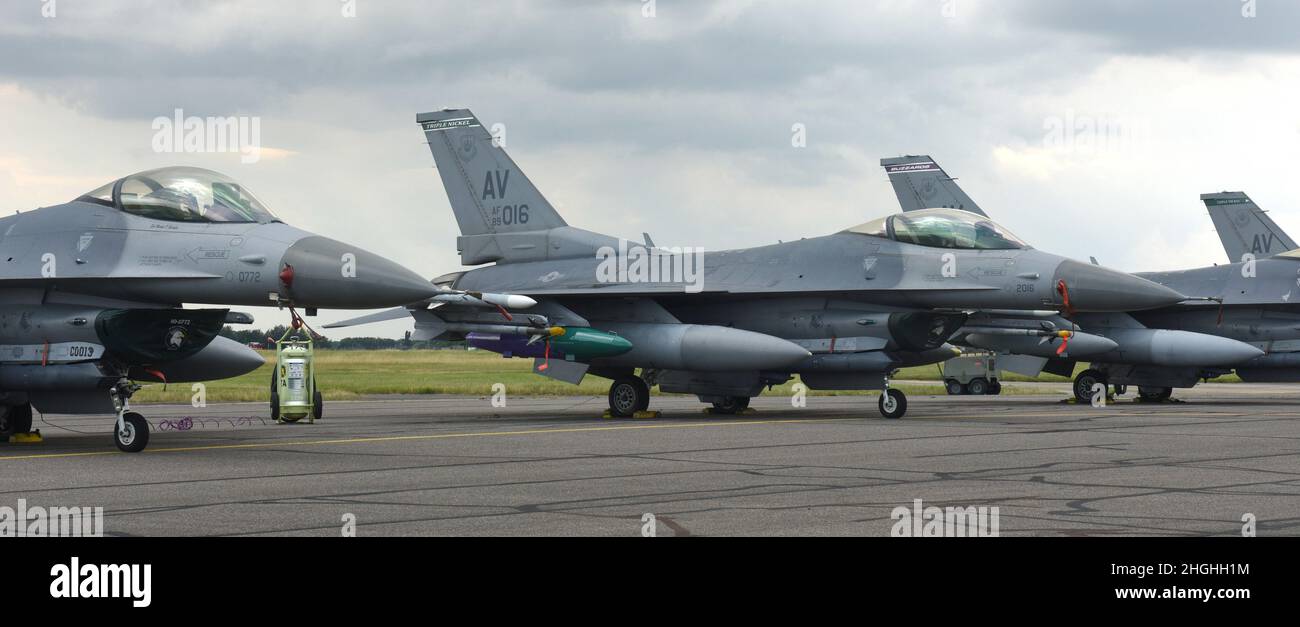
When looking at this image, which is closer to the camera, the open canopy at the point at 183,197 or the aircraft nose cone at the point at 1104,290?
the open canopy at the point at 183,197

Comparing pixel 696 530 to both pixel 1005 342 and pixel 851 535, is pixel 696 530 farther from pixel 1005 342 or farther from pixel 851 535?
pixel 1005 342

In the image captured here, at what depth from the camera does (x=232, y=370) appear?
52.6ft

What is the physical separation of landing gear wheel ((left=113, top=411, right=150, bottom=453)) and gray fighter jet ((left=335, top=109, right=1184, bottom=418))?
23.6 feet

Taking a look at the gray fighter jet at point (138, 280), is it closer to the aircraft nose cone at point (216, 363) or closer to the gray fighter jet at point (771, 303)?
the aircraft nose cone at point (216, 363)

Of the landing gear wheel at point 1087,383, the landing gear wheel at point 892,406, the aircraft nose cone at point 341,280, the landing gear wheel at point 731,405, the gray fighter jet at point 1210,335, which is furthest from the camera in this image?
the landing gear wheel at point 1087,383

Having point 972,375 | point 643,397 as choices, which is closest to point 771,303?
point 643,397

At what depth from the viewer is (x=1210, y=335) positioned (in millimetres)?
26219

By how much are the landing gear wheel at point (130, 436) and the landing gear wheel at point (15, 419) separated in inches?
A: 95.5

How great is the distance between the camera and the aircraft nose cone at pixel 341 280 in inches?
491

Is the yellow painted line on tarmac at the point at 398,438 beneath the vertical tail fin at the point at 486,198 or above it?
beneath

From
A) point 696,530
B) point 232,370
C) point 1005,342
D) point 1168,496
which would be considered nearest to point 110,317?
point 232,370

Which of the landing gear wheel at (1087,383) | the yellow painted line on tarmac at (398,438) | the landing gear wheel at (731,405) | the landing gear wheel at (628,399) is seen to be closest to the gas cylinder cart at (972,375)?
the landing gear wheel at (1087,383)

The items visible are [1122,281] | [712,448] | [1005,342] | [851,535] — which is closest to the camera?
[851,535]
